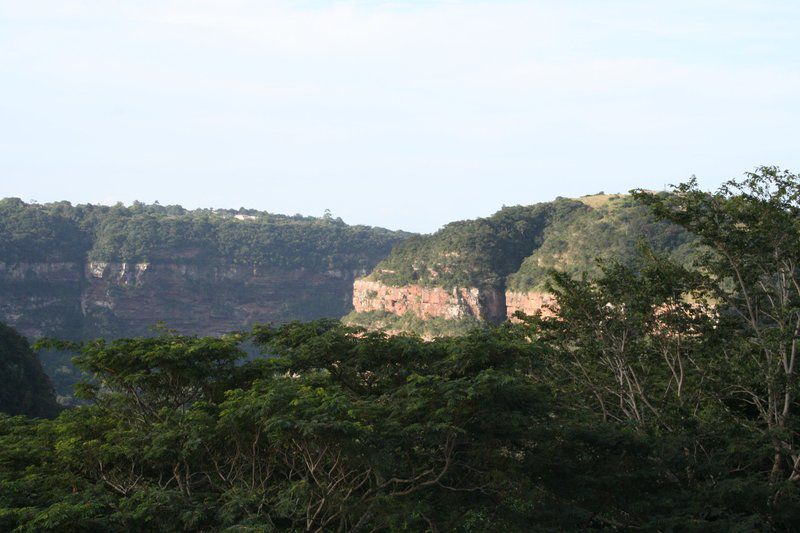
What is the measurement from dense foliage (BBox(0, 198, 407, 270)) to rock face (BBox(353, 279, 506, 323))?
191 feet

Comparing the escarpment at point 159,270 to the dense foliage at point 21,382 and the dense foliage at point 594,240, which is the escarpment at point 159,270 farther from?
the dense foliage at point 21,382

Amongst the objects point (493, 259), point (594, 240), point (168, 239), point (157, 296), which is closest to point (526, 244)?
point (493, 259)

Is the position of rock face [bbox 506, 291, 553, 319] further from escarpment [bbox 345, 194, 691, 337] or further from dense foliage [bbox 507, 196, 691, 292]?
dense foliage [bbox 507, 196, 691, 292]

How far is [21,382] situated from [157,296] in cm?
10242

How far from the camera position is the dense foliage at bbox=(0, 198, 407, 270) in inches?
5974

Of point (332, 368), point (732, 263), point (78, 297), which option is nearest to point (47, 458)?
point (332, 368)

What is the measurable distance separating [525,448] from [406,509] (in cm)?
395

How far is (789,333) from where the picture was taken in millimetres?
22656

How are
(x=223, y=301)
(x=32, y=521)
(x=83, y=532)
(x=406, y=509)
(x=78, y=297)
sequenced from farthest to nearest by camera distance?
(x=223, y=301)
(x=78, y=297)
(x=406, y=509)
(x=83, y=532)
(x=32, y=521)

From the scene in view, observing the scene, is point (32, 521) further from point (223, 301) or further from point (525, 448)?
point (223, 301)

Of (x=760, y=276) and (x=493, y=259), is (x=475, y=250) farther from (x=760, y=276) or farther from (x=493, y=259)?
(x=760, y=276)

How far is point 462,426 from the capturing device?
19.8 metres

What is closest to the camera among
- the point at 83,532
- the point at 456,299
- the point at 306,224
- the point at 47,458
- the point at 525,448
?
the point at 83,532

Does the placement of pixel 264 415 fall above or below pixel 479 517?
above
